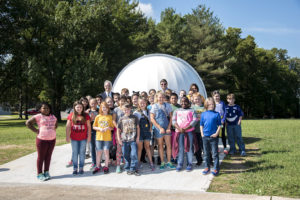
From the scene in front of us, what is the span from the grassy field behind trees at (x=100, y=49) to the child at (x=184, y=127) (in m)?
18.7

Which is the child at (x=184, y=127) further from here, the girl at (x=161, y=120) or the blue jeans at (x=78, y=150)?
the blue jeans at (x=78, y=150)

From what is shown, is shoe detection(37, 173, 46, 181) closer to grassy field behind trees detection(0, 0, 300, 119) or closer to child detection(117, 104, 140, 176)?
child detection(117, 104, 140, 176)

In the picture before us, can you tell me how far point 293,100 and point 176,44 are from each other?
28542 mm

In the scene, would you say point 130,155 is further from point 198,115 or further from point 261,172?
point 261,172

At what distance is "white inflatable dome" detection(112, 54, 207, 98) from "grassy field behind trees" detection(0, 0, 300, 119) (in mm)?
12657

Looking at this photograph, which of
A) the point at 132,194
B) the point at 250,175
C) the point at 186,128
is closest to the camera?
the point at 132,194

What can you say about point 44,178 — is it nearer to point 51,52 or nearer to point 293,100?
point 51,52

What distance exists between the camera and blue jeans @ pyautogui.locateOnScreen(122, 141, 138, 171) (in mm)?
5324

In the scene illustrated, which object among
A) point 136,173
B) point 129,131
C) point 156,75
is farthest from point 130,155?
point 156,75

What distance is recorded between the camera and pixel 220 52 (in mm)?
30484

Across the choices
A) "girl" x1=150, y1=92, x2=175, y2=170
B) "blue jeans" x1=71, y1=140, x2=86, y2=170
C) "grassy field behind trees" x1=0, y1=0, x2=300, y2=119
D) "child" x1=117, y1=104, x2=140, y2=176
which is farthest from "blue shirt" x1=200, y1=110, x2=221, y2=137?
"grassy field behind trees" x1=0, y1=0, x2=300, y2=119

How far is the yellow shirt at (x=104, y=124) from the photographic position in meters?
5.45

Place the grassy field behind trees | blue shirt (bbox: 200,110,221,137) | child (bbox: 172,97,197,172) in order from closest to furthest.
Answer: blue shirt (bbox: 200,110,221,137) → child (bbox: 172,97,197,172) → the grassy field behind trees

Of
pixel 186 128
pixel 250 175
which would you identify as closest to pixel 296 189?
pixel 250 175
